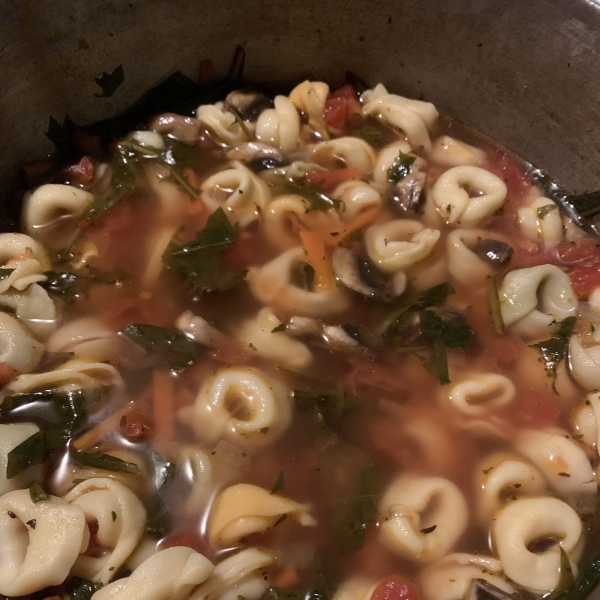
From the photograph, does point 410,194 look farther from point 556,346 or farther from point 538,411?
point 538,411

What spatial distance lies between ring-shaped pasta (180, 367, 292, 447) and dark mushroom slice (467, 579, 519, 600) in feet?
3.23

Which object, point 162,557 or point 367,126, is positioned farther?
point 367,126

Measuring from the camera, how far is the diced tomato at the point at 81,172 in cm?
327

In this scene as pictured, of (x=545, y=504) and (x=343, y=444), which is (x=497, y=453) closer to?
(x=545, y=504)

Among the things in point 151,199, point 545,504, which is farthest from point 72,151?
point 545,504

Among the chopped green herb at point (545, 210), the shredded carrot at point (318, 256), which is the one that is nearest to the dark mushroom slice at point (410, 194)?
the shredded carrot at point (318, 256)

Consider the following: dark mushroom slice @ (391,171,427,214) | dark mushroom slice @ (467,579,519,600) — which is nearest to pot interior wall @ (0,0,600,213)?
dark mushroom slice @ (391,171,427,214)

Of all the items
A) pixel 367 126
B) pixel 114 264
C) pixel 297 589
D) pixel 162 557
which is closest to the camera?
pixel 162 557

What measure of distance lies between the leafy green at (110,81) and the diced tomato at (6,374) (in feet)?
5.34

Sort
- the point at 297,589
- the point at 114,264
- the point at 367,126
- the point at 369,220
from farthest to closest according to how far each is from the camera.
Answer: the point at 367,126 → the point at 369,220 → the point at 114,264 → the point at 297,589

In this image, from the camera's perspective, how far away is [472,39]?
3303mm

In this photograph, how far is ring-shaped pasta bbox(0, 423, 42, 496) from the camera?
7.49 ft

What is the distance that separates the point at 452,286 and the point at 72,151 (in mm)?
2265

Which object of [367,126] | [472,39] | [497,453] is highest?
[472,39]
